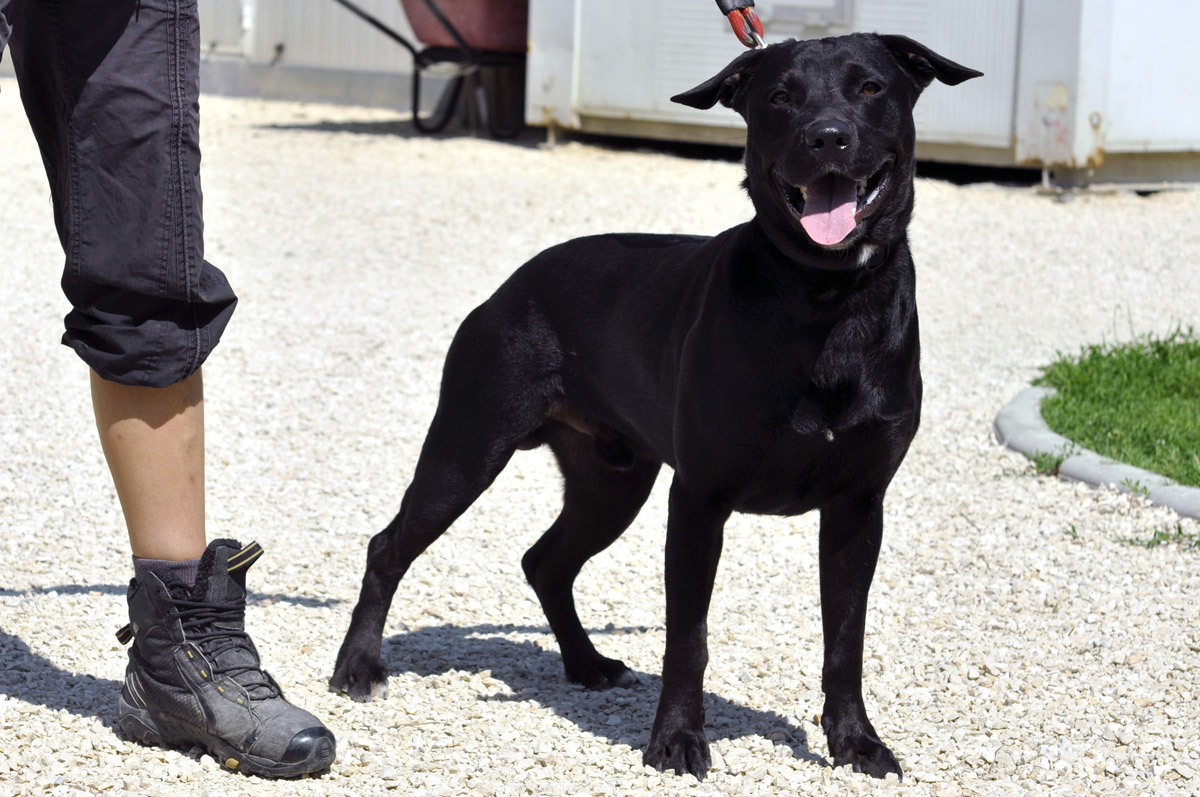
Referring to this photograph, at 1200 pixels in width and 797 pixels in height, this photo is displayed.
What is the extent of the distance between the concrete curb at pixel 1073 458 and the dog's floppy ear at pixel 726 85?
89.3 inches

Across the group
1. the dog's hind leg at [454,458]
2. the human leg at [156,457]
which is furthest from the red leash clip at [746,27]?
the human leg at [156,457]

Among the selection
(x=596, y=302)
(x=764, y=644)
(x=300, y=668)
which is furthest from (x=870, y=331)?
(x=300, y=668)

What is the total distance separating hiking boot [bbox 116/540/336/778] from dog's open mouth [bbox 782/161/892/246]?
1224mm

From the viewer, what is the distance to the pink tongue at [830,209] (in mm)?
2598

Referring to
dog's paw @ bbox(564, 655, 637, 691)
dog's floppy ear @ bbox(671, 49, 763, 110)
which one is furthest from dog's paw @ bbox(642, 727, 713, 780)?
dog's floppy ear @ bbox(671, 49, 763, 110)

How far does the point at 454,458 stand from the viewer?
3186 millimetres

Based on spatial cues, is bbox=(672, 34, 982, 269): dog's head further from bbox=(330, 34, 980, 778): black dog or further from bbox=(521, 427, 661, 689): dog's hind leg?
bbox=(521, 427, 661, 689): dog's hind leg

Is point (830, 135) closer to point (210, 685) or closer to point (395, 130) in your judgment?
point (210, 685)

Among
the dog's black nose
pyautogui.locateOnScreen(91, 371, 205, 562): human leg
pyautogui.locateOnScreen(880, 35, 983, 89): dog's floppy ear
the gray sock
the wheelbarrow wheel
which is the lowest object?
the gray sock

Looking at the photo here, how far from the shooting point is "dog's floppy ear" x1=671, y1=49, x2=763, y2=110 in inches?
111

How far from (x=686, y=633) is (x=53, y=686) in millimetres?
1340

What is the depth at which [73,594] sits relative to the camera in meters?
3.64

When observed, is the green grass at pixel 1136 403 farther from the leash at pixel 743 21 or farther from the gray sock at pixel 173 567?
the gray sock at pixel 173 567

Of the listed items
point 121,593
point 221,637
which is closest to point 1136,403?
point 121,593
